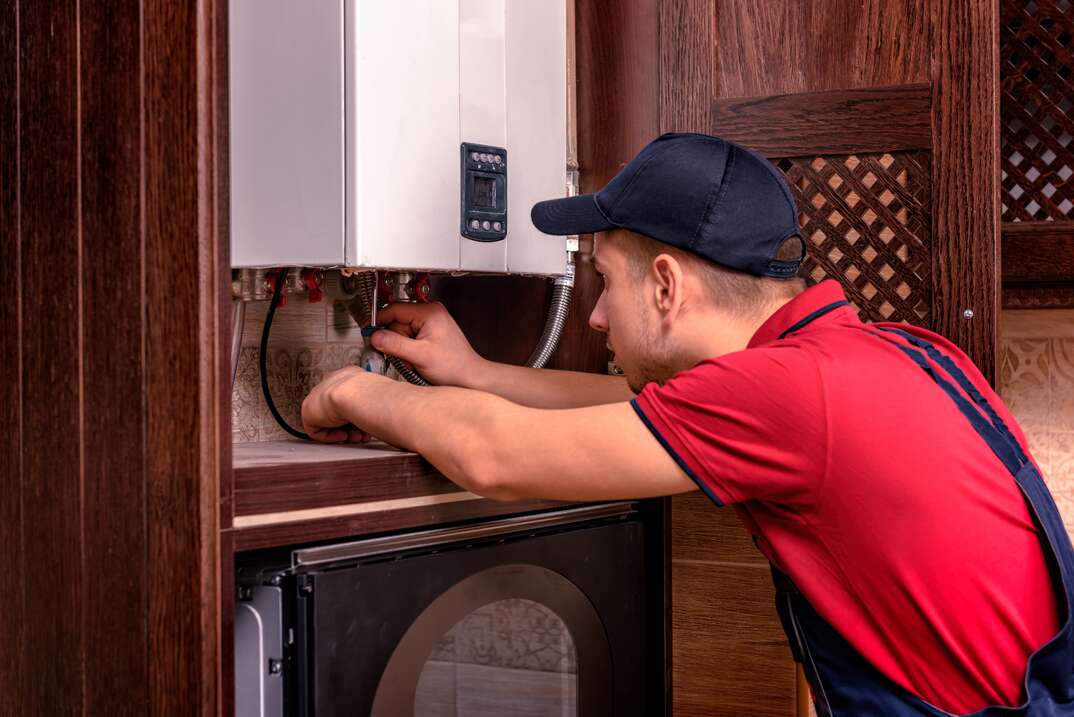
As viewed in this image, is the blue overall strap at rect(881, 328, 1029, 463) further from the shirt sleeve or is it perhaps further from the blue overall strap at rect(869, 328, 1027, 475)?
the shirt sleeve

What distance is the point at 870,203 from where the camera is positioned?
164cm

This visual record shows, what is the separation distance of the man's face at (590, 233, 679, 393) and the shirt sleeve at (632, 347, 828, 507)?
0.73 feet

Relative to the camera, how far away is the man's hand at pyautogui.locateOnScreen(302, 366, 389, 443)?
4.45ft

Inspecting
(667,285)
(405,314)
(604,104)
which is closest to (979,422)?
(667,285)

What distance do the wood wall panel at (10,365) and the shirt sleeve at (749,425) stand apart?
66 centimetres

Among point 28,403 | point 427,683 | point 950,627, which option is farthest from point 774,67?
point 28,403

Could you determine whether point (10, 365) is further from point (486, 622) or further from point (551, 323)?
point (551, 323)

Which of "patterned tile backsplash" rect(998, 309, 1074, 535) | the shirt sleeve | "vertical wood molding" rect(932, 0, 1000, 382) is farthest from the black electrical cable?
"patterned tile backsplash" rect(998, 309, 1074, 535)

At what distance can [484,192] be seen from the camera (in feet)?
4.88

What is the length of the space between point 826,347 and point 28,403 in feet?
2.65

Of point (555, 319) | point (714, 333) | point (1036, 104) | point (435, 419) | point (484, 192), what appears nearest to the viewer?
point (435, 419)

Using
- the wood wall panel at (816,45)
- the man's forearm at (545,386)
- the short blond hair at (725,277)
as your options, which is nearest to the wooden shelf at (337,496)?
the man's forearm at (545,386)

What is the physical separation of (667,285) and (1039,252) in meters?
1.10

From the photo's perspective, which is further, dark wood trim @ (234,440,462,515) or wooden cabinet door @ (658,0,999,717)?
wooden cabinet door @ (658,0,999,717)
